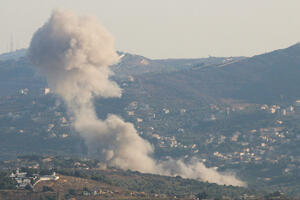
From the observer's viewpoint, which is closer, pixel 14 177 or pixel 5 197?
pixel 5 197

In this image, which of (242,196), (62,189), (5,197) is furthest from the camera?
(242,196)

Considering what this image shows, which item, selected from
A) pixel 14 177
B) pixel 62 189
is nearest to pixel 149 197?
pixel 62 189

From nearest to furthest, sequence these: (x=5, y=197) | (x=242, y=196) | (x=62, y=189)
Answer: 1. (x=5, y=197)
2. (x=62, y=189)
3. (x=242, y=196)

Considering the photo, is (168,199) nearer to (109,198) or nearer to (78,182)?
(109,198)

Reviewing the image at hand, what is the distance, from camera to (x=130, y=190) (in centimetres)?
19938

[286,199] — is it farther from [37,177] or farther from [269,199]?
[37,177]

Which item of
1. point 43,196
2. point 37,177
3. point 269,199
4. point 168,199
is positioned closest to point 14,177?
point 37,177

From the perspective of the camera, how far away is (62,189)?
185375 mm

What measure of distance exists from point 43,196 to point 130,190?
91.9ft

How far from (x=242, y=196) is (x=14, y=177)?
46.3 m

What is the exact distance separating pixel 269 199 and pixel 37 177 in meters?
47.8

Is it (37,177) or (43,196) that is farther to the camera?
(37,177)

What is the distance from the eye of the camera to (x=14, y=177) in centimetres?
19600

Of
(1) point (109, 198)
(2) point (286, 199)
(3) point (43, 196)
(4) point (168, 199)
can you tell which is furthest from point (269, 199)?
(3) point (43, 196)
